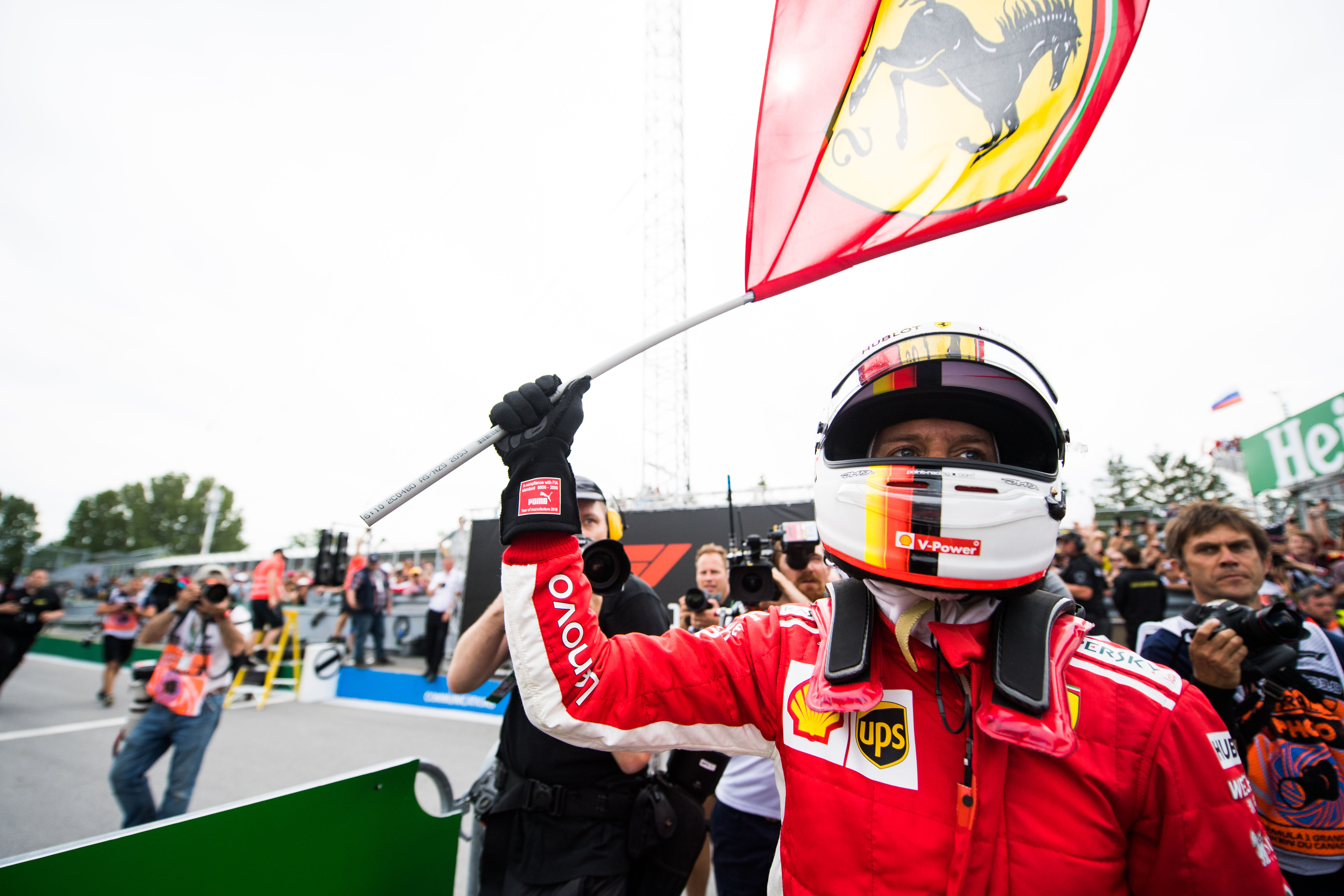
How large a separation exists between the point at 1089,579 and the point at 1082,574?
2.6 inches

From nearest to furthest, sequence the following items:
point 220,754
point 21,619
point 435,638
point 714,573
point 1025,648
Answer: point 1025,648, point 714,573, point 220,754, point 21,619, point 435,638

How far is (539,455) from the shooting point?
4.08 ft

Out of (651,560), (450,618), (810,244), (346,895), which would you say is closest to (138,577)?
(450,618)

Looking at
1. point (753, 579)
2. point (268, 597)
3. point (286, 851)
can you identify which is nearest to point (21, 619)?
point (268, 597)

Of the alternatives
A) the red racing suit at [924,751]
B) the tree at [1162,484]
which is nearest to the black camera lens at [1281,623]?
the red racing suit at [924,751]

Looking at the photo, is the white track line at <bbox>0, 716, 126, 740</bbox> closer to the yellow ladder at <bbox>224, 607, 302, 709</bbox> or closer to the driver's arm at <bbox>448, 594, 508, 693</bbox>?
the yellow ladder at <bbox>224, 607, 302, 709</bbox>

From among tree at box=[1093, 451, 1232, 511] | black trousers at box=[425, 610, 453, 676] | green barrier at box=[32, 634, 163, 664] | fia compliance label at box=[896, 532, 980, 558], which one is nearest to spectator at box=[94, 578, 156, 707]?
black trousers at box=[425, 610, 453, 676]

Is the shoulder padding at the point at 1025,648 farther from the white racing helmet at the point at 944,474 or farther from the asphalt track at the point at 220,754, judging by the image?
the asphalt track at the point at 220,754

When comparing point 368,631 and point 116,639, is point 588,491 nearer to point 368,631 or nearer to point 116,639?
point 368,631

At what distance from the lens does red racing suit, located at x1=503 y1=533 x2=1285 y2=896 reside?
86 cm

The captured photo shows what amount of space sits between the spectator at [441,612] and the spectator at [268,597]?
85.5 inches

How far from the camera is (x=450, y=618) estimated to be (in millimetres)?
8961

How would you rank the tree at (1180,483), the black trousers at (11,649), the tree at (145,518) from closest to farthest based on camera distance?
the black trousers at (11,649) < the tree at (1180,483) < the tree at (145,518)

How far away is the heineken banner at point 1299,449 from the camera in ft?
24.8
